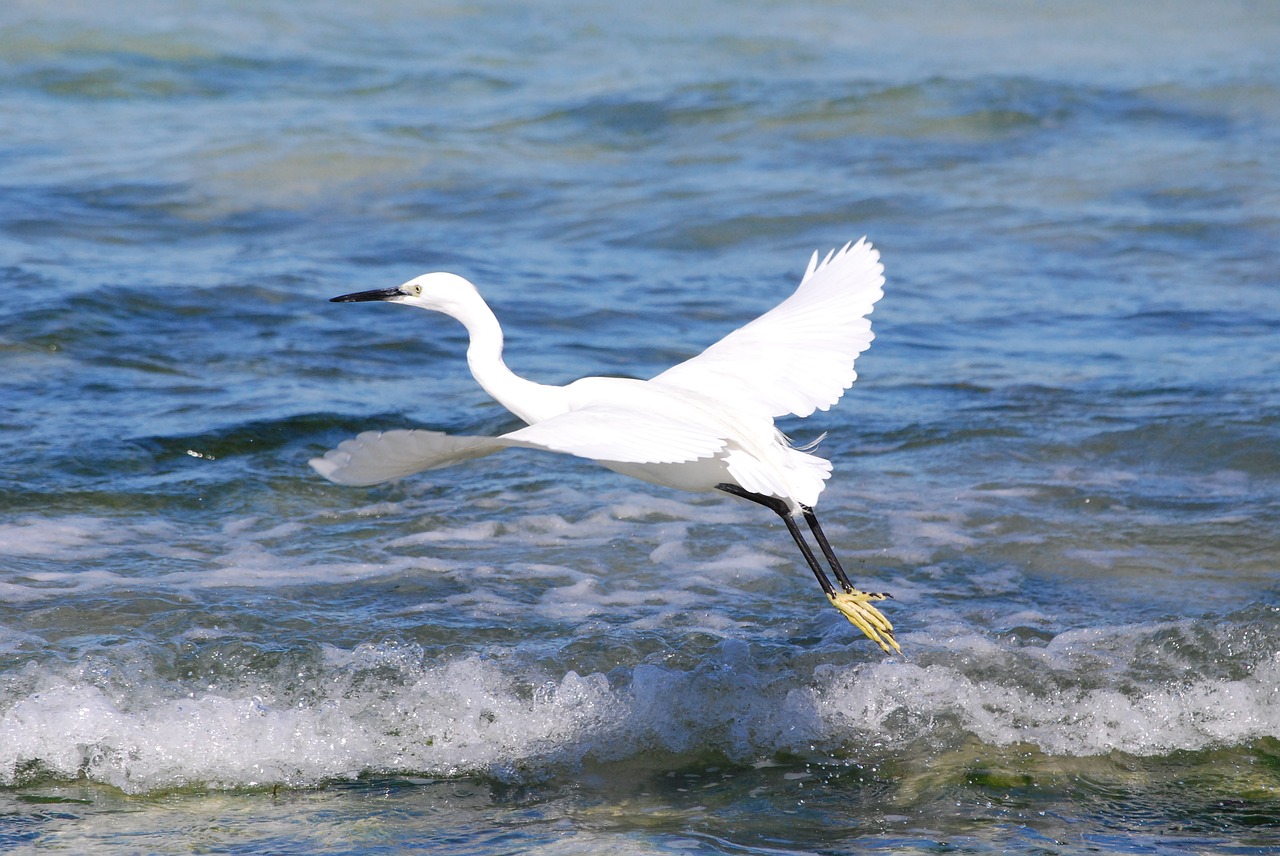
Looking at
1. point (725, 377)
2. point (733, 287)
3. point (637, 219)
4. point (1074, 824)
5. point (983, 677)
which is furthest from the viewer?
point (637, 219)

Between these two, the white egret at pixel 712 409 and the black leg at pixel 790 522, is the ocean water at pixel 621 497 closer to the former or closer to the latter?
the black leg at pixel 790 522

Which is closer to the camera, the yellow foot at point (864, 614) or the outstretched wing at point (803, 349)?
the yellow foot at point (864, 614)

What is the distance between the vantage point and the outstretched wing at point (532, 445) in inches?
135

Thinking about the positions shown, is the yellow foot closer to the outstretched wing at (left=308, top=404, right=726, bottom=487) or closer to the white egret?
the white egret

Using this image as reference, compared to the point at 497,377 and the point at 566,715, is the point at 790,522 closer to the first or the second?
the point at 566,715

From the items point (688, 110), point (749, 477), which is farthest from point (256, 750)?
point (688, 110)

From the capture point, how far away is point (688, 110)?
13945 mm

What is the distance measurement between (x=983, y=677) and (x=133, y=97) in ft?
39.5

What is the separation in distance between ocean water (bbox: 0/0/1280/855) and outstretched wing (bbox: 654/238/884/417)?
77 centimetres

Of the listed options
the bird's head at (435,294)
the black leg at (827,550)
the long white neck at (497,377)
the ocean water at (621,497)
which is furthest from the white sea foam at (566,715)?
the bird's head at (435,294)

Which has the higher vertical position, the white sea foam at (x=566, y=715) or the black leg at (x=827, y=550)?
the black leg at (x=827, y=550)

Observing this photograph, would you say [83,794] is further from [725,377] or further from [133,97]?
[133,97]

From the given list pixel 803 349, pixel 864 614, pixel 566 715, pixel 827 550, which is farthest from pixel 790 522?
pixel 566 715

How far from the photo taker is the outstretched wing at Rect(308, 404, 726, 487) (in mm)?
3424
